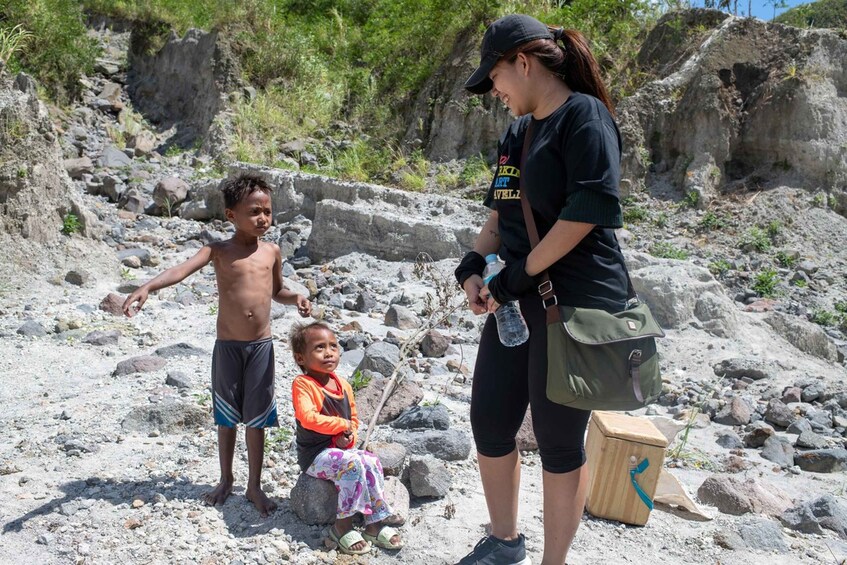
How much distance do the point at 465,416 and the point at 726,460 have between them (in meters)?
1.48

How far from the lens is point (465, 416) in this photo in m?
4.36

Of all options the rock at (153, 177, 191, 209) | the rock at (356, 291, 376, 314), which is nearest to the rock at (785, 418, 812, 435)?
the rock at (356, 291, 376, 314)

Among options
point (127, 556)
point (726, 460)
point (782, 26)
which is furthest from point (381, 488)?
point (782, 26)

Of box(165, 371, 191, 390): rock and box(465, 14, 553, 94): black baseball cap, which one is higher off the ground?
box(465, 14, 553, 94): black baseball cap

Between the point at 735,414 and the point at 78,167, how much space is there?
1002 cm

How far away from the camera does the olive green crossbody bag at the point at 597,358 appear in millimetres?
2205

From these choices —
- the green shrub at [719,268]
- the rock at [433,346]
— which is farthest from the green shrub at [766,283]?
the rock at [433,346]

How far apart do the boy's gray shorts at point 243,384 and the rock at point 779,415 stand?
3.39m

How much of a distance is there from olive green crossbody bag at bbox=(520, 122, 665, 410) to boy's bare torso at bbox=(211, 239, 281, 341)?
136 cm

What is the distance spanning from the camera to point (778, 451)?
4.44m

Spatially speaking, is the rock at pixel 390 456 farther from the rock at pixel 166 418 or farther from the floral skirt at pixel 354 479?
the rock at pixel 166 418

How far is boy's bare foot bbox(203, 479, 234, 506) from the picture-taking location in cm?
306

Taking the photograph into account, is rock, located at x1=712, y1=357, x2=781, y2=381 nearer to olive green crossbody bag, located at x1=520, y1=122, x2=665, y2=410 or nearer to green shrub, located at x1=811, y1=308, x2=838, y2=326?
green shrub, located at x1=811, y1=308, x2=838, y2=326

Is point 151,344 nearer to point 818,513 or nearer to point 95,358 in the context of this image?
point 95,358
